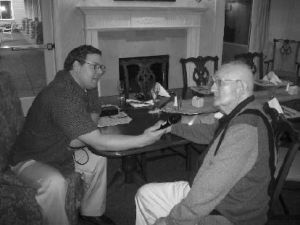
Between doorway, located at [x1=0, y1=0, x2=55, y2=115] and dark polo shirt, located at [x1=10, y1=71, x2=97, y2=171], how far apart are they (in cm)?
248

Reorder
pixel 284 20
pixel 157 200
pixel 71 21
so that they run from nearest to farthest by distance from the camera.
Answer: pixel 157 200 → pixel 71 21 → pixel 284 20

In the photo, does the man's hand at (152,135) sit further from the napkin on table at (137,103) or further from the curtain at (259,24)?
the curtain at (259,24)

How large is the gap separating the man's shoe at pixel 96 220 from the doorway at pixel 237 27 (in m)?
6.13

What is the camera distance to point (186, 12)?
4.97 meters

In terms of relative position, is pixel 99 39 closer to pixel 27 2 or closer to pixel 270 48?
pixel 27 2

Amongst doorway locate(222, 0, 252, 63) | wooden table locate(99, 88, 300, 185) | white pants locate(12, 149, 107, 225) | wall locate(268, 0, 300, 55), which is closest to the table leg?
wooden table locate(99, 88, 300, 185)

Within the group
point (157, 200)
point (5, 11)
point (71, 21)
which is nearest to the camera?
point (157, 200)

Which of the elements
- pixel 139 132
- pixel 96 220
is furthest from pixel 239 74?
pixel 96 220

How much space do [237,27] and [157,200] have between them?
23.1ft

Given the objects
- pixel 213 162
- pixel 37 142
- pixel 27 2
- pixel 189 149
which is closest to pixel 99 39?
pixel 27 2

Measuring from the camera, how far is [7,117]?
2191 millimetres

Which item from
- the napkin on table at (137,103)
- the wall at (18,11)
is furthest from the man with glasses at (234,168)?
the wall at (18,11)

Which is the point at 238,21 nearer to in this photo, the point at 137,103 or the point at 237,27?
the point at 237,27

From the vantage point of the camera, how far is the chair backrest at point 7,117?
2.11 meters
